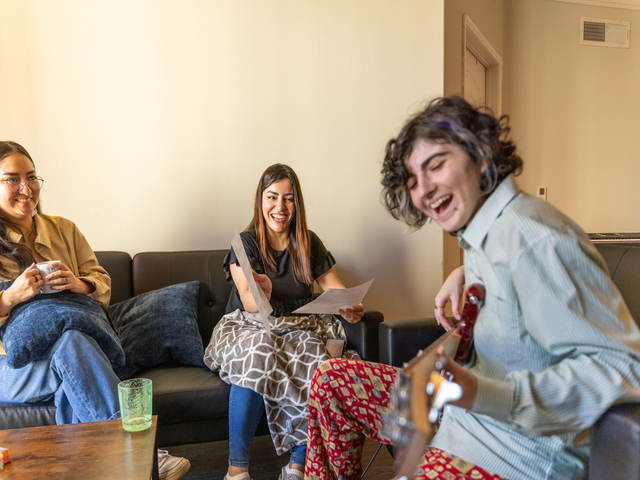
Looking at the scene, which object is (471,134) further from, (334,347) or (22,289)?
(22,289)

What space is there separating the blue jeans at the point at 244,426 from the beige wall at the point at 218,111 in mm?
967

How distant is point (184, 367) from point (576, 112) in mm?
3720

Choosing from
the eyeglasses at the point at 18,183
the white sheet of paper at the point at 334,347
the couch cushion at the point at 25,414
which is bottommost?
the couch cushion at the point at 25,414

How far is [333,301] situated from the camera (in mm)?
1650

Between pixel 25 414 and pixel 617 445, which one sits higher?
pixel 617 445

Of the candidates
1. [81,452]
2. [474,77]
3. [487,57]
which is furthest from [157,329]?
[487,57]

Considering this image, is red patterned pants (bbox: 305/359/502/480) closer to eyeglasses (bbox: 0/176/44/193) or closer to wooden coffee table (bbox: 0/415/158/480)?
wooden coffee table (bbox: 0/415/158/480)

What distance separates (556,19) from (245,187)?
10.2ft

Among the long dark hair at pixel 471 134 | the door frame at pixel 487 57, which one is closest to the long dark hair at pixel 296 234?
the long dark hair at pixel 471 134

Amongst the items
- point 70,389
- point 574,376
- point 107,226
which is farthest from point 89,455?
point 107,226

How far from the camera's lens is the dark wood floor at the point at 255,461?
1.90 meters

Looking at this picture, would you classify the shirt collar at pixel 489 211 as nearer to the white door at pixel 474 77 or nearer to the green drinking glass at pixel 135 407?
the green drinking glass at pixel 135 407

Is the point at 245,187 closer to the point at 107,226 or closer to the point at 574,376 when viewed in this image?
the point at 107,226

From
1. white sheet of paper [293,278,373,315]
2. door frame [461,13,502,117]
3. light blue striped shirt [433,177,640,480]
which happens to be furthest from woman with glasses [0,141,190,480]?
door frame [461,13,502,117]
